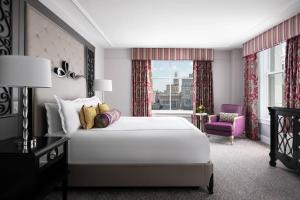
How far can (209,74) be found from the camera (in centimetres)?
671

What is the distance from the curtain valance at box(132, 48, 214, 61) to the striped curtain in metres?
0.18

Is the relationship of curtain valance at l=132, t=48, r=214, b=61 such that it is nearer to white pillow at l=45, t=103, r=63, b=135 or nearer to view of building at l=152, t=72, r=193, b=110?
view of building at l=152, t=72, r=193, b=110

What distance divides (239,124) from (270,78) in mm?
1373

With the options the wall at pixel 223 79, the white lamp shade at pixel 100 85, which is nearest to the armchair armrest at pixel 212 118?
the wall at pixel 223 79

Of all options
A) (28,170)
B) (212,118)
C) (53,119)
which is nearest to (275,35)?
(212,118)

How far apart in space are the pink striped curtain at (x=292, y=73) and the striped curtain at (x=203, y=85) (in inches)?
96.8

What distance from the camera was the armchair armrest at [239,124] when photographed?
5328mm

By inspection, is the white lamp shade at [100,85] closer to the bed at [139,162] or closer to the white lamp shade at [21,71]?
the bed at [139,162]

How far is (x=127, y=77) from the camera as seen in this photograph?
6828 millimetres

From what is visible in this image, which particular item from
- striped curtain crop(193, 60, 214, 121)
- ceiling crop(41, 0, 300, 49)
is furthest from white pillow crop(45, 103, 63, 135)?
striped curtain crop(193, 60, 214, 121)

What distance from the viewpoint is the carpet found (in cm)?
262

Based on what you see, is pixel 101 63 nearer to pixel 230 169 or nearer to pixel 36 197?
pixel 230 169

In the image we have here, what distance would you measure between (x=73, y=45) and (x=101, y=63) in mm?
2333

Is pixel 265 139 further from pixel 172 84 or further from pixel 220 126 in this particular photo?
pixel 172 84
